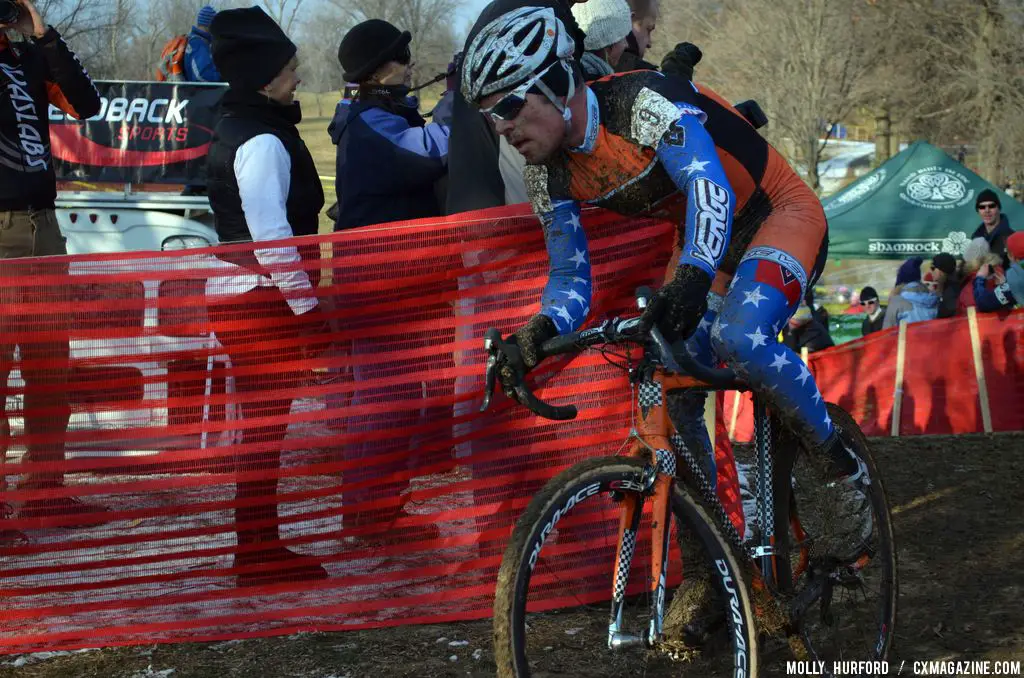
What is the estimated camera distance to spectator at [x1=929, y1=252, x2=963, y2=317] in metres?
Answer: 12.7

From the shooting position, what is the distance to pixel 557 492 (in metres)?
2.98

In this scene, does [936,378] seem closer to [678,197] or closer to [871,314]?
[871,314]

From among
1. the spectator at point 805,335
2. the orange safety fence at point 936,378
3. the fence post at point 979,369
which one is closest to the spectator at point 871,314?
the spectator at point 805,335

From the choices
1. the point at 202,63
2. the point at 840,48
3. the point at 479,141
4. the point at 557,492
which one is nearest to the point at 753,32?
the point at 840,48

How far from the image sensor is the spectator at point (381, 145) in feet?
18.0

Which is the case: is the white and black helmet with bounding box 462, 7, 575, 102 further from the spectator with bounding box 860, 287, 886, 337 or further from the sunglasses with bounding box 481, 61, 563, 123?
the spectator with bounding box 860, 287, 886, 337

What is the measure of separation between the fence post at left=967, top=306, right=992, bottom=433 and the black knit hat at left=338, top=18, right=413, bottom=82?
7.05m

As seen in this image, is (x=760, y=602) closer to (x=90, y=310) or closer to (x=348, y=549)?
(x=348, y=549)

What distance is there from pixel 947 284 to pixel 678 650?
1083cm

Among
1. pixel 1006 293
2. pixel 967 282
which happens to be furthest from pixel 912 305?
pixel 1006 293

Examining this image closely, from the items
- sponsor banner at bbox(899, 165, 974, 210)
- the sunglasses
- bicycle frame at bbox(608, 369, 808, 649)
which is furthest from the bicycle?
sponsor banner at bbox(899, 165, 974, 210)

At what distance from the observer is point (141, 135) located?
1345 centimetres

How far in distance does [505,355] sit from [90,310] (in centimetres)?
205

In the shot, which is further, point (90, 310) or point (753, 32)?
point (753, 32)
